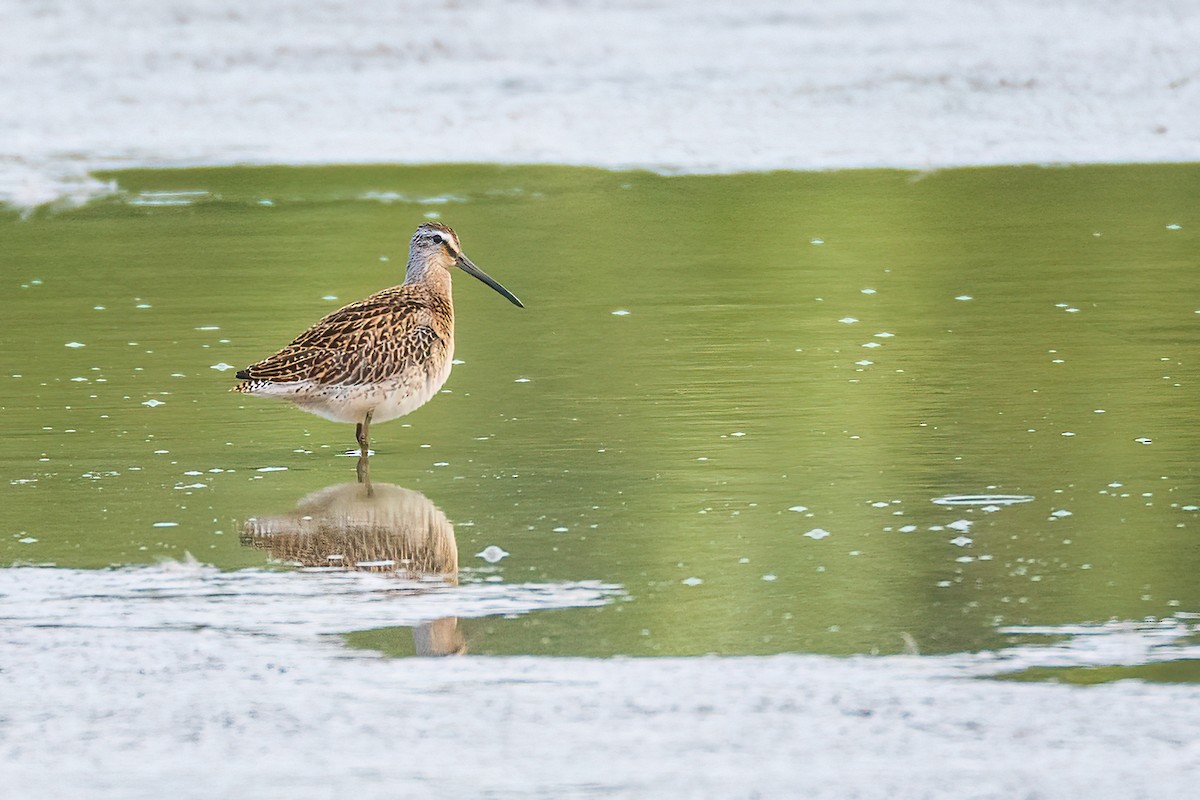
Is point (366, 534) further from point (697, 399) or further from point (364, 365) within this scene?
point (697, 399)

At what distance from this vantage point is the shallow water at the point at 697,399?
6.52 metres

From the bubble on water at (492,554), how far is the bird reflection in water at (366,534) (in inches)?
3.3

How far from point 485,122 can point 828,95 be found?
2.82 metres

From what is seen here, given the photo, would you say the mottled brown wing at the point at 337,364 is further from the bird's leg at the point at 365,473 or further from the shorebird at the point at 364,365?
the bird's leg at the point at 365,473

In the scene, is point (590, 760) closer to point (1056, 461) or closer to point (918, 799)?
point (918, 799)

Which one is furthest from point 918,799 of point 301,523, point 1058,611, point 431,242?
point 431,242

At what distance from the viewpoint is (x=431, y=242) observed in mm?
9586

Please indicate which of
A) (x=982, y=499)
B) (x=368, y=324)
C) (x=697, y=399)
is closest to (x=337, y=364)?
(x=368, y=324)

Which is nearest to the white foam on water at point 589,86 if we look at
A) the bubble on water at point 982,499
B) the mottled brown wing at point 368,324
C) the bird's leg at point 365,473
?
the mottled brown wing at point 368,324

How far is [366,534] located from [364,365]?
1425 millimetres

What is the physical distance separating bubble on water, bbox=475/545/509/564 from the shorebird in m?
1.73

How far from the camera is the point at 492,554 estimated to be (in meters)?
6.82

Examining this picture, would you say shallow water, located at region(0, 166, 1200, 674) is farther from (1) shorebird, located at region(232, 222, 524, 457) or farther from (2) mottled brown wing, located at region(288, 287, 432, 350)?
(2) mottled brown wing, located at region(288, 287, 432, 350)

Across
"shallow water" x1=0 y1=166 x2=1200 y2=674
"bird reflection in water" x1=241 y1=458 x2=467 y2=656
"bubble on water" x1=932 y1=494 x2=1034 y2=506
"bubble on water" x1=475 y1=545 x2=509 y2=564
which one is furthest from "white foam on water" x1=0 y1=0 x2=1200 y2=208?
"bubble on water" x1=475 y1=545 x2=509 y2=564
